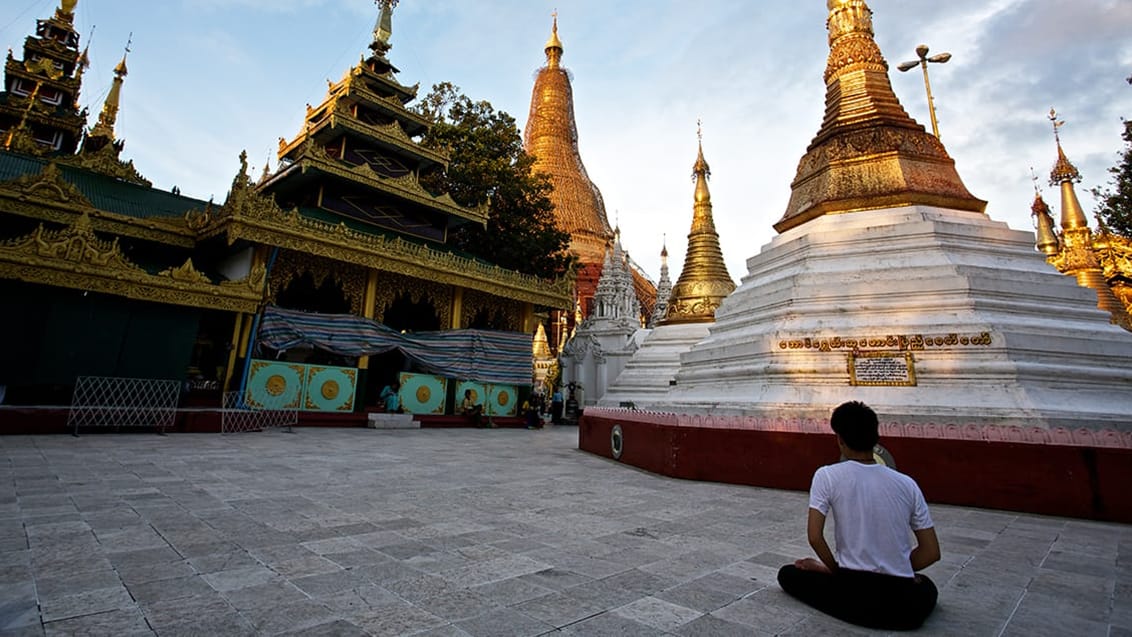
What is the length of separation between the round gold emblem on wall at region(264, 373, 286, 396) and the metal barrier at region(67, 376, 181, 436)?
92.3 inches

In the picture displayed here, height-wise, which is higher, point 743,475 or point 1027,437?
point 1027,437

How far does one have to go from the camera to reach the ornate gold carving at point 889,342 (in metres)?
6.11

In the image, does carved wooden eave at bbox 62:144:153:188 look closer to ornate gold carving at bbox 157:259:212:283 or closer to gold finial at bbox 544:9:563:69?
ornate gold carving at bbox 157:259:212:283

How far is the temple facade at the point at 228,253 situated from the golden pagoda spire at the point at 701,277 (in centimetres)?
386

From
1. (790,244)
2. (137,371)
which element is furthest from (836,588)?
(137,371)

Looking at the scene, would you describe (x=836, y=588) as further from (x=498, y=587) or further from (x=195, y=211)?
(x=195, y=211)

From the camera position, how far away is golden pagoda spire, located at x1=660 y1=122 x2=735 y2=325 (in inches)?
654

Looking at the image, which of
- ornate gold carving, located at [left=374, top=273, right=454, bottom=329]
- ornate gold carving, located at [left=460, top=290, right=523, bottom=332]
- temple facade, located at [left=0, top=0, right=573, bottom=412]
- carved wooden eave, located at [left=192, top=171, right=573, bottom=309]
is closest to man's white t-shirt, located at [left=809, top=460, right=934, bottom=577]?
temple facade, located at [left=0, top=0, right=573, bottom=412]

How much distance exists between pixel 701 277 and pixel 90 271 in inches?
582

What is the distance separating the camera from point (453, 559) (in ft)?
9.21

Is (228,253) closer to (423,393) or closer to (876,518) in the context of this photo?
(423,393)

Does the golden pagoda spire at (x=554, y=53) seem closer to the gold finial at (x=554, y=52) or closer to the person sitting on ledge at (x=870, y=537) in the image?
the gold finial at (x=554, y=52)

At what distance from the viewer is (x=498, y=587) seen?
7.88 ft

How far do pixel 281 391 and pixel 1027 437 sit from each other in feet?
41.0
